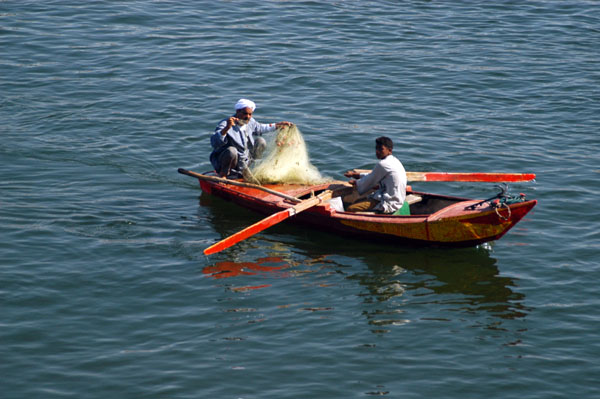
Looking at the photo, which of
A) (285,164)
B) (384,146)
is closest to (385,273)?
(384,146)

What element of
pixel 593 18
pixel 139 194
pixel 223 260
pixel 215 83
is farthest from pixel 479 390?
pixel 593 18

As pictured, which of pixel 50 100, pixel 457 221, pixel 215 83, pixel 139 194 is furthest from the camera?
pixel 215 83

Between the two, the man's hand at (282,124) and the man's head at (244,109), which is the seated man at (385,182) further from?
the man's head at (244,109)

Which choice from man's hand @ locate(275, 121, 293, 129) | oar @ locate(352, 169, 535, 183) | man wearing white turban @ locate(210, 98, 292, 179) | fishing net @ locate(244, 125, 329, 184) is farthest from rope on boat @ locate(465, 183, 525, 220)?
man wearing white turban @ locate(210, 98, 292, 179)

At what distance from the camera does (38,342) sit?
904 cm

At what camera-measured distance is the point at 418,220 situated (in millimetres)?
10977

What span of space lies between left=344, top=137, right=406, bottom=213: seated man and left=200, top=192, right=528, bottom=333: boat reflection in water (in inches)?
22.4

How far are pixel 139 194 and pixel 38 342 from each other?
4650mm

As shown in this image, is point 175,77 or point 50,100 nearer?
point 50,100

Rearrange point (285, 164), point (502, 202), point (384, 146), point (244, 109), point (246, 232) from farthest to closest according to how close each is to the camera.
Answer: point (285, 164)
point (244, 109)
point (384, 146)
point (246, 232)
point (502, 202)

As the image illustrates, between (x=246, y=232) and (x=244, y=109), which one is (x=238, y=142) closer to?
(x=244, y=109)

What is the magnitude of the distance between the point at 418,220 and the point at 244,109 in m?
3.26

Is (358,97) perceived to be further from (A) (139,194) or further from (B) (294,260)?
(B) (294,260)

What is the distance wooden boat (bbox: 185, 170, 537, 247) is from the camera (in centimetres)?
1061
